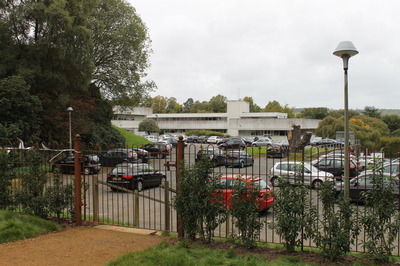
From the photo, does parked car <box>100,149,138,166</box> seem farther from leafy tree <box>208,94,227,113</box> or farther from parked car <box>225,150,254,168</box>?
leafy tree <box>208,94,227,113</box>

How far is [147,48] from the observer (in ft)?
108

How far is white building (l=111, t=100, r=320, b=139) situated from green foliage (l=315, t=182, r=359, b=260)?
57.7 m

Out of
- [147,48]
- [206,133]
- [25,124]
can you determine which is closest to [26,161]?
[25,124]

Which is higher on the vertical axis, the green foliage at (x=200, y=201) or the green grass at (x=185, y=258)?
the green foliage at (x=200, y=201)

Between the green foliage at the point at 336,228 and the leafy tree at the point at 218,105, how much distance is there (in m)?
95.0

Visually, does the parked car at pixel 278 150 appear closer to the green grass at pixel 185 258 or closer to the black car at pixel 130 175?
the green grass at pixel 185 258

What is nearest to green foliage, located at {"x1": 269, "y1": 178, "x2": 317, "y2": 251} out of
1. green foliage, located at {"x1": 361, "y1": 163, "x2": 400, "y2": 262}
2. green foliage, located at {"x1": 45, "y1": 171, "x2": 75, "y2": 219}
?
green foliage, located at {"x1": 361, "y1": 163, "x2": 400, "y2": 262}

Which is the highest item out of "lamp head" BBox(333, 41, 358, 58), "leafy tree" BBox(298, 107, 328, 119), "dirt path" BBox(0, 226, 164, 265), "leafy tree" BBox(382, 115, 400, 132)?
"leafy tree" BBox(298, 107, 328, 119)

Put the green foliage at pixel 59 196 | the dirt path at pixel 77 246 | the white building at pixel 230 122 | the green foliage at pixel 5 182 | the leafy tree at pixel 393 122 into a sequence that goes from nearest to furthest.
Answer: the dirt path at pixel 77 246
the green foliage at pixel 59 196
the green foliage at pixel 5 182
the white building at pixel 230 122
the leafy tree at pixel 393 122

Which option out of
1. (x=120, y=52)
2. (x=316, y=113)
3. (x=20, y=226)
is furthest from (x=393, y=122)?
(x=20, y=226)

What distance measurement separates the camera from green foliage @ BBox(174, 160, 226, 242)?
603 cm

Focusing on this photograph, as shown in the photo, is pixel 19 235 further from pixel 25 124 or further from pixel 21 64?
pixel 21 64

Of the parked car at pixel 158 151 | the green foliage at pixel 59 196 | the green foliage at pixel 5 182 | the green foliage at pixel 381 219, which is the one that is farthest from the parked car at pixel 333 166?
the green foliage at pixel 5 182

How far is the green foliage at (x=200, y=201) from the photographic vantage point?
603cm
